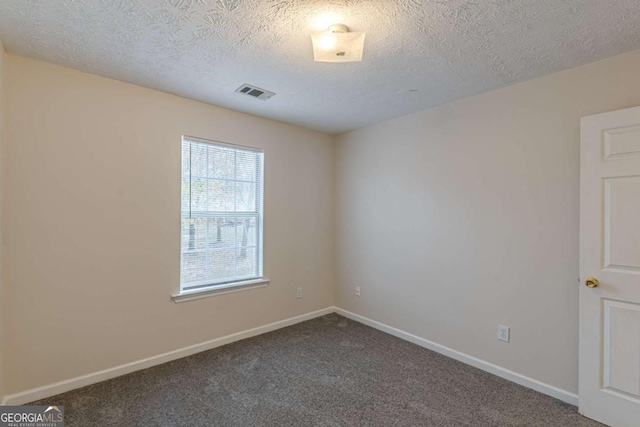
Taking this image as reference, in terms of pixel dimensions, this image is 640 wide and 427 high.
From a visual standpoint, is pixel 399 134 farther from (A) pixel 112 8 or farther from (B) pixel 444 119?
(A) pixel 112 8

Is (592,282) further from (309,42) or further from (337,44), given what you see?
(309,42)

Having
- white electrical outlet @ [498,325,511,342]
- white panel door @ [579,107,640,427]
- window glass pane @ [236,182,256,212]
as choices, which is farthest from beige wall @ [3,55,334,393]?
white panel door @ [579,107,640,427]

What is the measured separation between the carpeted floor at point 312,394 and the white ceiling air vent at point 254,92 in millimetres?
2397

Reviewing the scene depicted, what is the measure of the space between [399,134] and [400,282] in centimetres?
162

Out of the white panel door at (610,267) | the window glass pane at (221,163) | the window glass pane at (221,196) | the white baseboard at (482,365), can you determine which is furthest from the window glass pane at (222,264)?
the white panel door at (610,267)

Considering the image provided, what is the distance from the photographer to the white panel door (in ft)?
6.26

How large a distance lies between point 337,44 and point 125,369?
2.92m

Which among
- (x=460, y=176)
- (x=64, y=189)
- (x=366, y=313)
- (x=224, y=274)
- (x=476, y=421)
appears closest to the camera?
(x=476, y=421)

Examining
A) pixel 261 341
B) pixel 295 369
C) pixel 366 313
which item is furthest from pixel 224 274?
pixel 366 313

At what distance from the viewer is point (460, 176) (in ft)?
9.39

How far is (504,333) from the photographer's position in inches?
101

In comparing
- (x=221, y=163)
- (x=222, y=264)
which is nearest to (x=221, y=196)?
(x=221, y=163)

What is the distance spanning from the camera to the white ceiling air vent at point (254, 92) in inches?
103

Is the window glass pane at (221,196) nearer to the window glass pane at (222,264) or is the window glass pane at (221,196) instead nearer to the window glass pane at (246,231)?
the window glass pane at (246,231)
